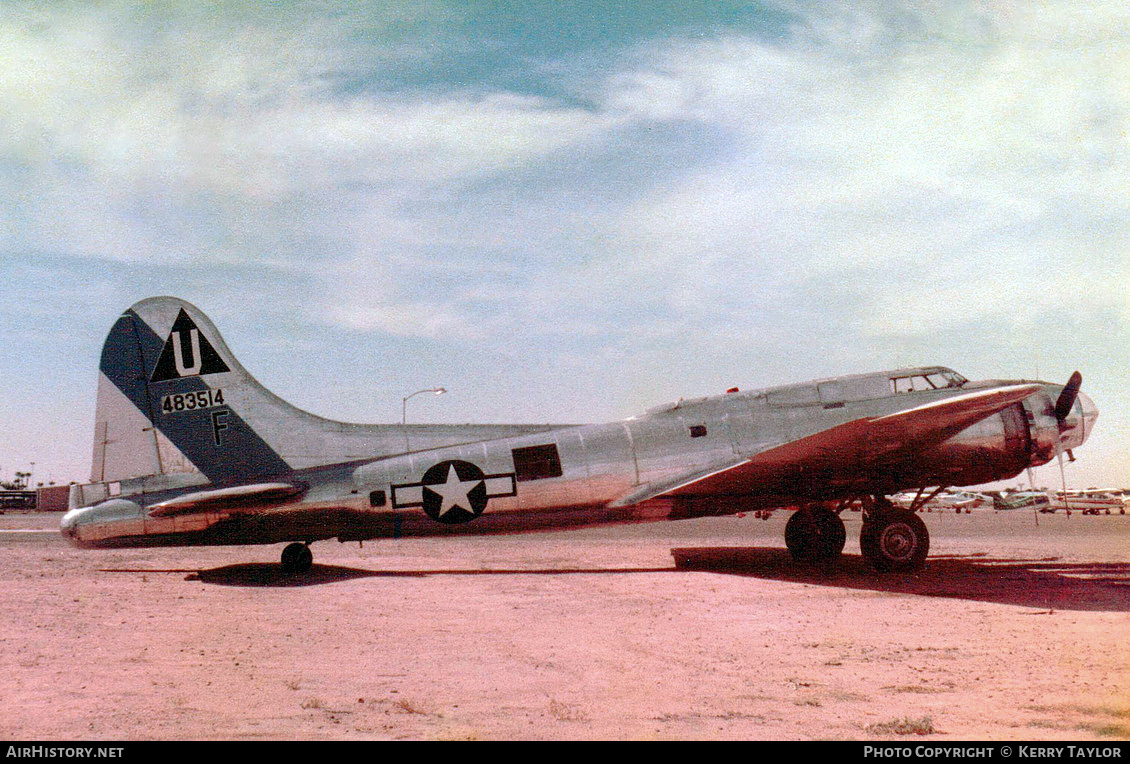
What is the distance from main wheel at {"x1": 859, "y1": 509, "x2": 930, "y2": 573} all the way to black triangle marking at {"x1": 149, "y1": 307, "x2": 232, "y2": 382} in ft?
45.7

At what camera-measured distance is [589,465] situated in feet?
50.9

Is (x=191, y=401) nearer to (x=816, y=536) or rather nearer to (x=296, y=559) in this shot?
(x=296, y=559)

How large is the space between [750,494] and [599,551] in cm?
657

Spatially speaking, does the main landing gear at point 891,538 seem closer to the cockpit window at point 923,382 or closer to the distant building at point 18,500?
the cockpit window at point 923,382

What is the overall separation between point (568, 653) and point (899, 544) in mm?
9297

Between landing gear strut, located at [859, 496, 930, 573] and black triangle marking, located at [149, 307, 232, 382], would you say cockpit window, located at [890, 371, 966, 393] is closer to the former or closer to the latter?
landing gear strut, located at [859, 496, 930, 573]

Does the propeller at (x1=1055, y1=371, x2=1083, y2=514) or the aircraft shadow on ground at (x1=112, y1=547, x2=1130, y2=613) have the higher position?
the propeller at (x1=1055, y1=371, x2=1083, y2=514)

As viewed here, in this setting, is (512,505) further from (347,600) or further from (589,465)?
(347,600)

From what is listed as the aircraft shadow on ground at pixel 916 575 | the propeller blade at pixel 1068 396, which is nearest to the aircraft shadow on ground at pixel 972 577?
the aircraft shadow on ground at pixel 916 575

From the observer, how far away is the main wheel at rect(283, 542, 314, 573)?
15.8 meters

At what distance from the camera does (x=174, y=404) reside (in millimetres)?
15273

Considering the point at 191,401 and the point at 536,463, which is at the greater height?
the point at 191,401

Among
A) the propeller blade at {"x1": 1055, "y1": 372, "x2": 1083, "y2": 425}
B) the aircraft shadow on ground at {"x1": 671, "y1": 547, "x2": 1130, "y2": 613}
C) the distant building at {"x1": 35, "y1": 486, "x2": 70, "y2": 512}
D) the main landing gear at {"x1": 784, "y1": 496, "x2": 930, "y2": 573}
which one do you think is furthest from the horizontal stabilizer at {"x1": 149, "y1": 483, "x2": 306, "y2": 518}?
the distant building at {"x1": 35, "y1": 486, "x2": 70, "y2": 512}

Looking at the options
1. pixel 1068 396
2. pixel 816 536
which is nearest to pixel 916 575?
pixel 816 536
